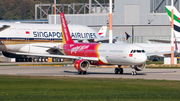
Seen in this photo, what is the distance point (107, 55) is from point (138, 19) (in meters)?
62.0

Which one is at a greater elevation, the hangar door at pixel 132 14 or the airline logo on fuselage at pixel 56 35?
the hangar door at pixel 132 14

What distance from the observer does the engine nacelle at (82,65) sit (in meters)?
38.5

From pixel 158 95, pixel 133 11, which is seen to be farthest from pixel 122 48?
pixel 133 11

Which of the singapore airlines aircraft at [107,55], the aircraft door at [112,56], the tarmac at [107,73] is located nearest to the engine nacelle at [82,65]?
the singapore airlines aircraft at [107,55]

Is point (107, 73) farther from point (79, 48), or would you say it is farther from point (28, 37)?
point (28, 37)

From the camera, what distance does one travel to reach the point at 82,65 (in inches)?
1551

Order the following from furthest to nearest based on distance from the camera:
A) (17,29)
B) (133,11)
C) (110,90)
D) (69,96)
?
1. (133,11)
2. (17,29)
3. (110,90)
4. (69,96)

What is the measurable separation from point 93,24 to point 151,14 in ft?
54.3

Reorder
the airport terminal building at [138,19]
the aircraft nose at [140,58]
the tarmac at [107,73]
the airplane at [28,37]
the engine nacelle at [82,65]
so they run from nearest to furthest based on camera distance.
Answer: the tarmac at [107,73] < the aircraft nose at [140,58] < the engine nacelle at [82,65] < the airplane at [28,37] < the airport terminal building at [138,19]

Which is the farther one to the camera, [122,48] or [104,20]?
[104,20]

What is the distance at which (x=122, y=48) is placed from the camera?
3844 centimetres

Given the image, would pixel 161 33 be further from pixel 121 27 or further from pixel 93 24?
pixel 93 24

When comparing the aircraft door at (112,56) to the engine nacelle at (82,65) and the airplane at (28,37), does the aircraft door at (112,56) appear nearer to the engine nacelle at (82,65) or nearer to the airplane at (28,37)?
the engine nacelle at (82,65)

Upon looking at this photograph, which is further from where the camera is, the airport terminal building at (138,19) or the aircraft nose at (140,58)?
the airport terminal building at (138,19)
